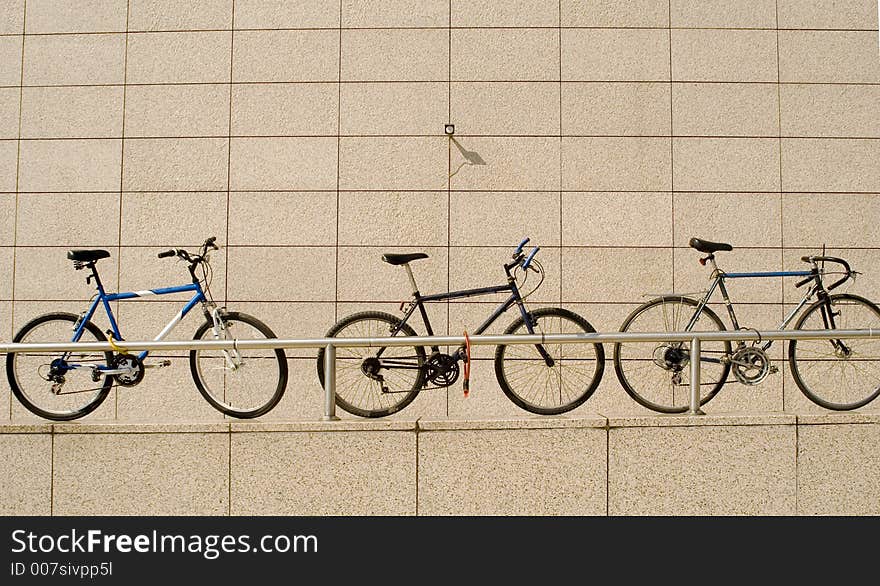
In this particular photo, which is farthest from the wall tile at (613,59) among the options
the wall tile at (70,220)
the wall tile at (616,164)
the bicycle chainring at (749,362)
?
the wall tile at (70,220)

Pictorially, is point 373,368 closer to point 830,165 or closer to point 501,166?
point 501,166

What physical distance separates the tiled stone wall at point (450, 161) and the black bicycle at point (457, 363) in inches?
43.5

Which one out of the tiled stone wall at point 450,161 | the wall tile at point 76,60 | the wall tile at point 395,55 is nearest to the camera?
the tiled stone wall at point 450,161

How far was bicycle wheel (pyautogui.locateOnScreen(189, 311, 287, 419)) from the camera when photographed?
17.6 feet

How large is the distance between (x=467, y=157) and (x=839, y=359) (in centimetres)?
370

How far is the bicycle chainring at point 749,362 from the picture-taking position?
5.39 m

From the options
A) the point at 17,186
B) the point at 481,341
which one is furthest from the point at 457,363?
the point at 17,186

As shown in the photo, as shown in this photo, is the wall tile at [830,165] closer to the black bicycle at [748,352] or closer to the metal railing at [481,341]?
the black bicycle at [748,352]

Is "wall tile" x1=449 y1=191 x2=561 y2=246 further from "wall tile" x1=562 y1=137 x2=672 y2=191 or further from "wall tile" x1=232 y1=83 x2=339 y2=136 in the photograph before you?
"wall tile" x1=232 y1=83 x2=339 y2=136

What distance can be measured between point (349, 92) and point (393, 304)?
2142mm

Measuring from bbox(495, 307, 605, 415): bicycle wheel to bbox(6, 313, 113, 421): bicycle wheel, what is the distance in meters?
2.99

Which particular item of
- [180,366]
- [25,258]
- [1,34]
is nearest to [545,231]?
[180,366]

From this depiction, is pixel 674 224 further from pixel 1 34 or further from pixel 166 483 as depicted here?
pixel 1 34

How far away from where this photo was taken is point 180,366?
7176mm
